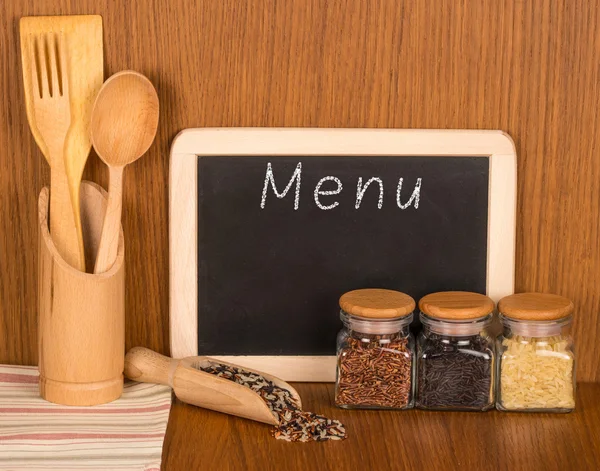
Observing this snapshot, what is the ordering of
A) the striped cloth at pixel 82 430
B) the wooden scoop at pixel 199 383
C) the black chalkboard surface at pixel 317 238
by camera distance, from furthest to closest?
1. the black chalkboard surface at pixel 317 238
2. the wooden scoop at pixel 199 383
3. the striped cloth at pixel 82 430

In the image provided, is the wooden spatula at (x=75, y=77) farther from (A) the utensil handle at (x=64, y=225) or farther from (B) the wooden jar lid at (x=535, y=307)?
(B) the wooden jar lid at (x=535, y=307)

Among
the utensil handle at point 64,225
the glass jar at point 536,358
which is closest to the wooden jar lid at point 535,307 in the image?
the glass jar at point 536,358

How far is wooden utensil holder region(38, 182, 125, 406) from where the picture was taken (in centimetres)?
114

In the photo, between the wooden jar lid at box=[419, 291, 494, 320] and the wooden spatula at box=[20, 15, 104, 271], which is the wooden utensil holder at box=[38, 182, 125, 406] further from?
the wooden jar lid at box=[419, 291, 494, 320]

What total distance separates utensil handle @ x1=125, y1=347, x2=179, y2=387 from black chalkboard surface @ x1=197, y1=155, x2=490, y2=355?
0.24ft

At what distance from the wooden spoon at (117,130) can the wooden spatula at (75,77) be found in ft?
0.14

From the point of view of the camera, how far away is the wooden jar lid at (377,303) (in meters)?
1.15

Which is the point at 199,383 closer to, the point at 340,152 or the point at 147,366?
the point at 147,366

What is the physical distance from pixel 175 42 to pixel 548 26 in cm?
50

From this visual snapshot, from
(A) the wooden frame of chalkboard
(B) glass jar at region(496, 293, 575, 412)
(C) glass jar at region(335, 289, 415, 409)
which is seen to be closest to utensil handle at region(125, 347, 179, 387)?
(A) the wooden frame of chalkboard

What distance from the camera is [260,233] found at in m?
1.27

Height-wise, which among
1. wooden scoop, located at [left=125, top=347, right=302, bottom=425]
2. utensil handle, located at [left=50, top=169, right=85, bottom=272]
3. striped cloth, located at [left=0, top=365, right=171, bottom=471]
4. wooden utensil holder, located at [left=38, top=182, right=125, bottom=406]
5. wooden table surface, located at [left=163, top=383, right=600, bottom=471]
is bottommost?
wooden table surface, located at [left=163, top=383, right=600, bottom=471]

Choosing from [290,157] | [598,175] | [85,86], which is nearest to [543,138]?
[598,175]

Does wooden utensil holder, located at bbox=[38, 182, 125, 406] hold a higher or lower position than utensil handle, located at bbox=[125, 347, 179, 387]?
higher
